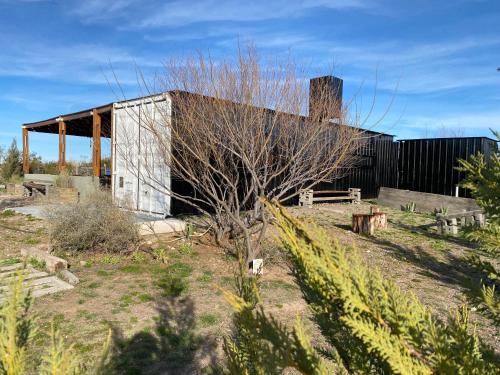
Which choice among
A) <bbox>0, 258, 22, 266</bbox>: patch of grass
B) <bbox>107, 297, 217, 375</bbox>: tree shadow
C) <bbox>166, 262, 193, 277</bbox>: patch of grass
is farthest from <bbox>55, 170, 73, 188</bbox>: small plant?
<bbox>107, 297, 217, 375</bbox>: tree shadow

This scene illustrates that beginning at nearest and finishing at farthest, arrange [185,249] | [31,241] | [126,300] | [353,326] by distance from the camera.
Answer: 1. [353,326]
2. [126,300]
3. [185,249]
4. [31,241]

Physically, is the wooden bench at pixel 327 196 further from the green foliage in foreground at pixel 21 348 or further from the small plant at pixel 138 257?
the green foliage in foreground at pixel 21 348

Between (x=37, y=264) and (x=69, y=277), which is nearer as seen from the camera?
(x=69, y=277)

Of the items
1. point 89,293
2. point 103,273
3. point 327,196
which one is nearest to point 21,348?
point 89,293

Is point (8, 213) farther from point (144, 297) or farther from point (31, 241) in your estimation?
point (144, 297)

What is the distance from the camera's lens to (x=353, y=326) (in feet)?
2.62

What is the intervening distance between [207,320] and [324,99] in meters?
4.83

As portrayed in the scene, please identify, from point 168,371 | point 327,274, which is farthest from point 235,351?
point 168,371

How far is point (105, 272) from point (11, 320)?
238 inches

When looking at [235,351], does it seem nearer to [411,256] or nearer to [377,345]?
[377,345]

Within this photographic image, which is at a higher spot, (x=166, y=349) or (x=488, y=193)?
(x=488, y=193)

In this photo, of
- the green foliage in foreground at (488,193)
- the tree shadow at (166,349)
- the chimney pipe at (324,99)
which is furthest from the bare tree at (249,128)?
the green foliage in foreground at (488,193)

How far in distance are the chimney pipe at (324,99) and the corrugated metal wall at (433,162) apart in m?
11.2

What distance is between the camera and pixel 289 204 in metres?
16.2
